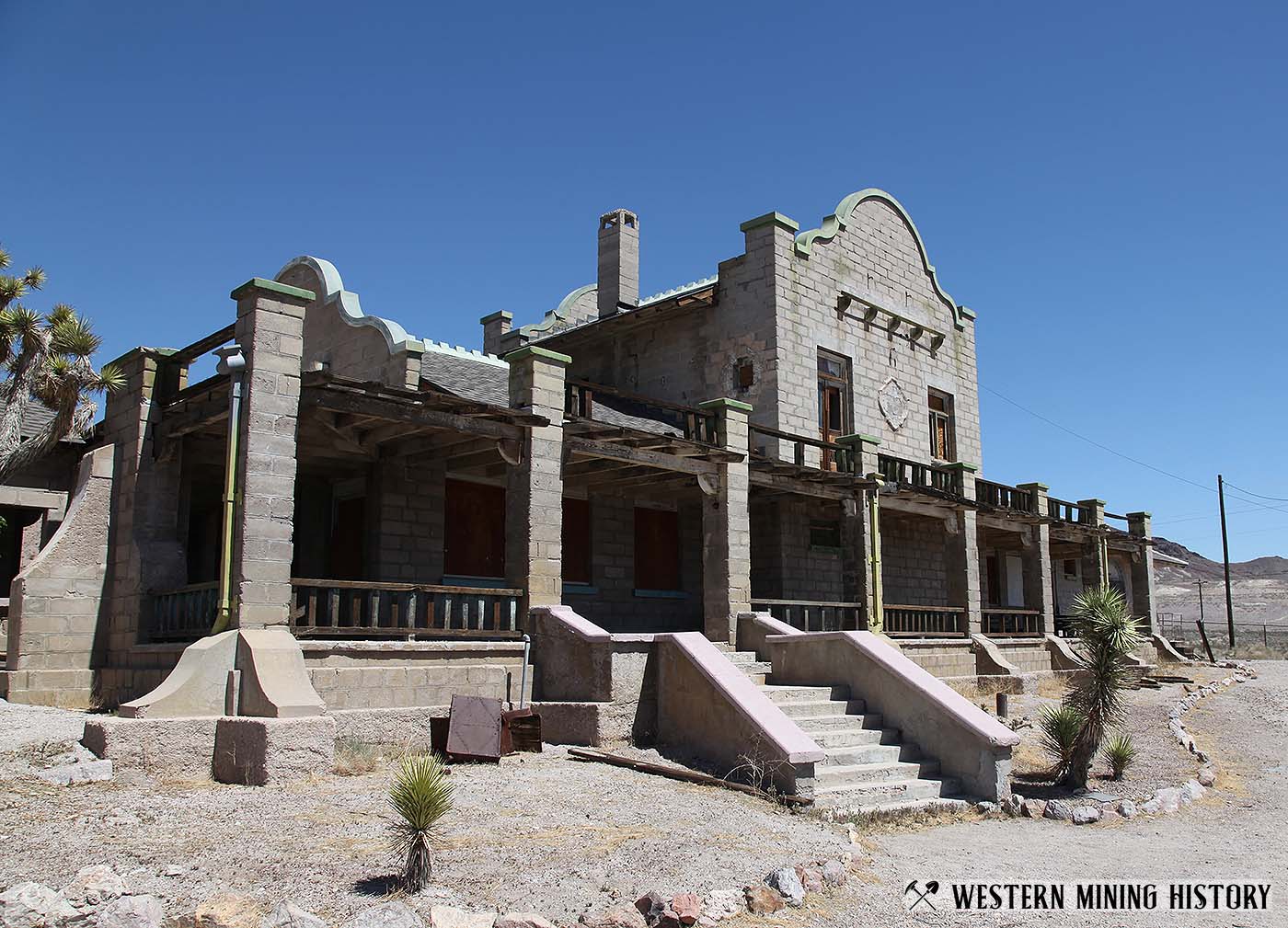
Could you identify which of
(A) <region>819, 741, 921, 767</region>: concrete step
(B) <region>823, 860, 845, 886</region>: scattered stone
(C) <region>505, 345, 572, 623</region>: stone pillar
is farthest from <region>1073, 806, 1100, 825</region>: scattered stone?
(C) <region>505, 345, 572, 623</region>: stone pillar

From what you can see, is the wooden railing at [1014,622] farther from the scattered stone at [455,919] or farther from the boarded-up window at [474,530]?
the scattered stone at [455,919]

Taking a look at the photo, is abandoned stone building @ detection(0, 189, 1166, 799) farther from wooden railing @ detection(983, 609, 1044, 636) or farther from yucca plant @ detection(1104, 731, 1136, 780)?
yucca plant @ detection(1104, 731, 1136, 780)

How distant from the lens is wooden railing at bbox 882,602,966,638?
820 inches

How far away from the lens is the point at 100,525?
13570 mm

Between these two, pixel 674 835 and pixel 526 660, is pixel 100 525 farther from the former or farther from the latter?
pixel 674 835

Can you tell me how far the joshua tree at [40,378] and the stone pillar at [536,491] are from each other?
240 inches

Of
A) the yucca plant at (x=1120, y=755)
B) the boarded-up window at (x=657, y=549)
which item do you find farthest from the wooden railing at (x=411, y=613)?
the yucca plant at (x=1120, y=755)

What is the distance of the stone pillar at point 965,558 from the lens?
22.8 m

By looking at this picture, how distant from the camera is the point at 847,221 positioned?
79.5ft

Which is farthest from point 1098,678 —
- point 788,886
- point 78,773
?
point 78,773

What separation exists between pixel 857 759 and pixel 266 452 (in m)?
7.33

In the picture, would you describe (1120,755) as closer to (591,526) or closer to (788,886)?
(788,886)

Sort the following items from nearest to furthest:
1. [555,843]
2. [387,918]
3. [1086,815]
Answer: [387,918] < [555,843] < [1086,815]

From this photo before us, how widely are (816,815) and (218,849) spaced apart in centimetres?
550
